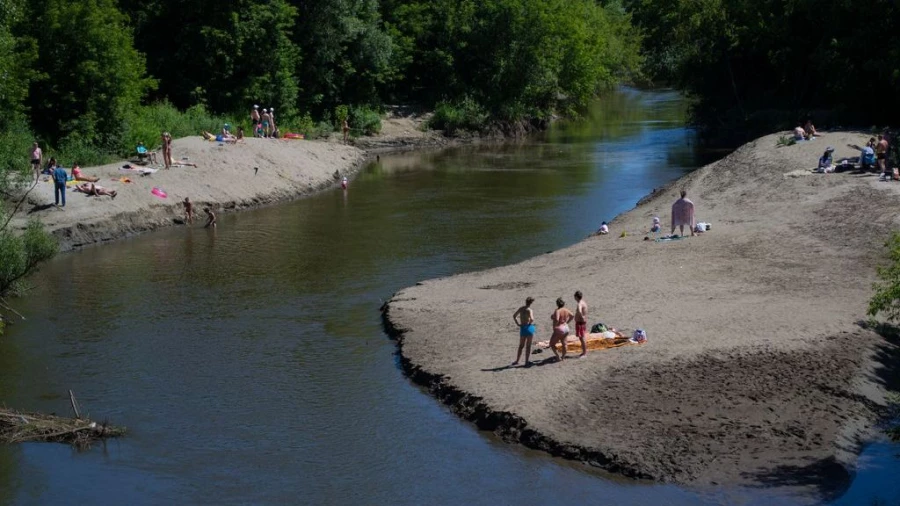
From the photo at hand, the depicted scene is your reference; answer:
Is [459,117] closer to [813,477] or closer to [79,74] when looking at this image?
[79,74]

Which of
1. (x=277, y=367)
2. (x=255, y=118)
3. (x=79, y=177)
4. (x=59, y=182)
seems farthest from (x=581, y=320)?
(x=255, y=118)

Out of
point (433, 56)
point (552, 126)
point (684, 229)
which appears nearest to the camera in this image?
point (684, 229)

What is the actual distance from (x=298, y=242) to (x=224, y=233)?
379 centimetres

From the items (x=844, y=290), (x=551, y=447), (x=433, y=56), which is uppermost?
(x=433, y=56)

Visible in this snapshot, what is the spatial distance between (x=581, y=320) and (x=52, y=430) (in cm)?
1033

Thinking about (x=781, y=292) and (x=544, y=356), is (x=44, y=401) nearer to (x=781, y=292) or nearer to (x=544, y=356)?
(x=544, y=356)

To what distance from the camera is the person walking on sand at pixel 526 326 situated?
846 inches

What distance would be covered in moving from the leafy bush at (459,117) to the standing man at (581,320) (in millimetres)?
53400

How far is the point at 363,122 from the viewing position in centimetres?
7069

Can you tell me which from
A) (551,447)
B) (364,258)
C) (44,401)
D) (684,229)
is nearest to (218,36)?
(364,258)

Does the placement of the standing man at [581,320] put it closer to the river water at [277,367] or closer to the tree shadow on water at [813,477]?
the river water at [277,367]

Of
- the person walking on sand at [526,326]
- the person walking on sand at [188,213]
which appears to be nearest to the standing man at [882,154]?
the person walking on sand at [526,326]

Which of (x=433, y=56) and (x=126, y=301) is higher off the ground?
(x=433, y=56)

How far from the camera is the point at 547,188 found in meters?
50.3
